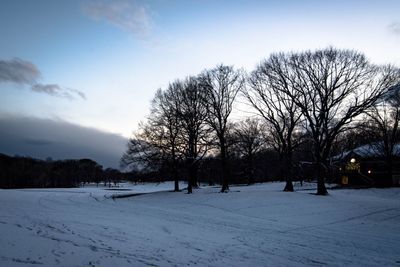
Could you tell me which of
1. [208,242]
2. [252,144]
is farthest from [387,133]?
[208,242]

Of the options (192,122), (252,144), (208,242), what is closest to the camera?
(208,242)

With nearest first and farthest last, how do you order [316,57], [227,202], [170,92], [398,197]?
[227,202], [316,57], [398,197], [170,92]

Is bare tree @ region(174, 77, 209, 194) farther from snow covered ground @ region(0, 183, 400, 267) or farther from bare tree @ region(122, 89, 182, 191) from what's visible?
snow covered ground @ region(0, 183, 400, 267)

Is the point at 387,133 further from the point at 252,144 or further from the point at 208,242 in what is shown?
the point at 208,242

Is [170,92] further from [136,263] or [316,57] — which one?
[136,263]

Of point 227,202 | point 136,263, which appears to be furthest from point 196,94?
point 136,263

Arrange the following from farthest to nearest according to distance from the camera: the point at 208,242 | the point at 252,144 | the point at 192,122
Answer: the point at 252,144 < the point at 192,122 < the point at 208,242

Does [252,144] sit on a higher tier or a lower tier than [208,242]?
higher

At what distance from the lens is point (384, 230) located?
17.8 m

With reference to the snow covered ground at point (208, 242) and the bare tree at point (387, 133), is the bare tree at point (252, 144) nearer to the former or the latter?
the bare tree at point (387, 133)

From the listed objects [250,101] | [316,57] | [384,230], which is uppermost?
[316,57]

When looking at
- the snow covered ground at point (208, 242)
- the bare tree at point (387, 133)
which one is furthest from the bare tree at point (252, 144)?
the snow covered ground at point (208, 242)

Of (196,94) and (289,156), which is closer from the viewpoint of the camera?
(289,156)

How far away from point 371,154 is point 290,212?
41878mm
